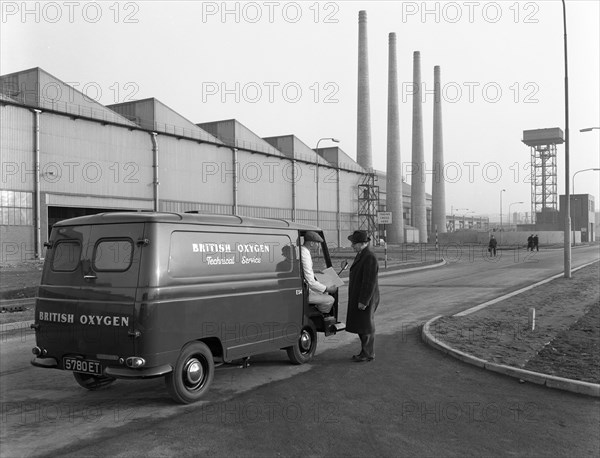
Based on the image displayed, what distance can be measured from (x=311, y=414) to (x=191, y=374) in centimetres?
146

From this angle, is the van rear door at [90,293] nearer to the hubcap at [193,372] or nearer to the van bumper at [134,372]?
the van bumper at [134,372]

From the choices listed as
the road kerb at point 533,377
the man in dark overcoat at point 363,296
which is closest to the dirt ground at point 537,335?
the road kerb at point 533,377

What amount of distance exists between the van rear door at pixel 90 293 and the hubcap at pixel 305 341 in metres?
3.04

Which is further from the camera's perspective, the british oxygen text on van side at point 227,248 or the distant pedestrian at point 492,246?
the distant pedestrian at point 492,246

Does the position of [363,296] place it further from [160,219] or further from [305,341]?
[160,219]

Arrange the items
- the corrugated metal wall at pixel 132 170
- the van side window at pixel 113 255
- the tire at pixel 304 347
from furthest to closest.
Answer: the corrugated metal wall at pixel 132 170 → the tire at pixel 304 347 → the van side window at pixel 113 255

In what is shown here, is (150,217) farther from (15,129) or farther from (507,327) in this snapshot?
(15,129)

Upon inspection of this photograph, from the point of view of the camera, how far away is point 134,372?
17.3 feet

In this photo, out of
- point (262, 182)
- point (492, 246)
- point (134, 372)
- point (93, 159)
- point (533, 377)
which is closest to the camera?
point (134, 372)

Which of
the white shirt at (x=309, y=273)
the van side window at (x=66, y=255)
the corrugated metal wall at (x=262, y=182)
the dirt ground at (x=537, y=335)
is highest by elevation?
the corrugated metal wall at (x=262, y=182)

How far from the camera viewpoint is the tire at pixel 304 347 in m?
7.43

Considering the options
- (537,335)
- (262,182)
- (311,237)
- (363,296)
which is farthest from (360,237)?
(262,182)

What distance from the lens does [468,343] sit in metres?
8.52

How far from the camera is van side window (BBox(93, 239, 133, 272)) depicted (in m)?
5.50
